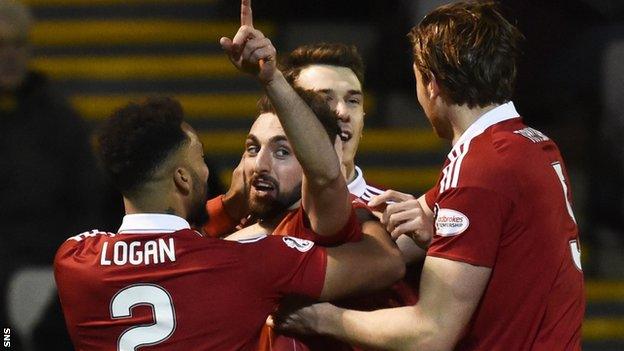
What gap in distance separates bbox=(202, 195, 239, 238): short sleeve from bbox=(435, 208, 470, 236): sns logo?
100 centimetres

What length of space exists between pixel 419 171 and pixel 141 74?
129cm

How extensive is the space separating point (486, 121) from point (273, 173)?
553 mm

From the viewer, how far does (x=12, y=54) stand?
4.79 m

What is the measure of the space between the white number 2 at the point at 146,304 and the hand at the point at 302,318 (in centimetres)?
28

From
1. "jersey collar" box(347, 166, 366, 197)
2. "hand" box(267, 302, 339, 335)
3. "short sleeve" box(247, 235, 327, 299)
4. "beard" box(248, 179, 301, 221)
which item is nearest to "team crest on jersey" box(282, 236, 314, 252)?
"short sleeve" box(247, 235, 327, 299)

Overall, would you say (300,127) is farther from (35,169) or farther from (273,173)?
(35,169)

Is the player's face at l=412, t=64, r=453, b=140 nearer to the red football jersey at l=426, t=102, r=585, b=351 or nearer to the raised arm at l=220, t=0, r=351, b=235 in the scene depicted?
the red football jersey at l=426, t=102, r=585, b=351

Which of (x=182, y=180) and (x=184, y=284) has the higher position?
(x=182, y=180)

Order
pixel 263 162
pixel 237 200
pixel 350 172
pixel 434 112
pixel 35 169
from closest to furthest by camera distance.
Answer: pixel 434 112 < pixel 263 162 < pixel 237 200 < pixel 350 172 < pixel 35 169

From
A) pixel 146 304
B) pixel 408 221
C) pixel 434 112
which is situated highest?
pixel 434 112

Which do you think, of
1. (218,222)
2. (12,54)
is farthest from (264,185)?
(12,54)

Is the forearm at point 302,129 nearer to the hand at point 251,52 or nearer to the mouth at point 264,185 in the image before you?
the hand at point 251,52

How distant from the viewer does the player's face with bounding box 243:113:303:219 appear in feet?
9.77

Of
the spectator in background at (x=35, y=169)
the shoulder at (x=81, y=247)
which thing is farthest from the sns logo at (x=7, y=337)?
the shoulder at (x=81, y=247)
